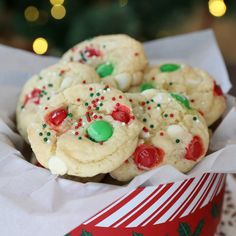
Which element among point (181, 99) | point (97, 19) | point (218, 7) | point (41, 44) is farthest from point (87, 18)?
point (181, 99)

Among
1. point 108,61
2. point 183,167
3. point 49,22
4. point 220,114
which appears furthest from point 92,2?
point 183,167

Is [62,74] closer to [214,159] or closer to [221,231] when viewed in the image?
[214,159]

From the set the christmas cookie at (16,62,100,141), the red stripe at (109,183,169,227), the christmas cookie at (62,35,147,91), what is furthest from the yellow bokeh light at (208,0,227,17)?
the red stripe at (109,183,169,227)

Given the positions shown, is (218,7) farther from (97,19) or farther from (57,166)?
(57,166)

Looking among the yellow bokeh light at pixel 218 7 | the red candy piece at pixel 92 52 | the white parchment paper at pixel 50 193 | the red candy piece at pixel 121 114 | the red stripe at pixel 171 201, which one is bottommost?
the red stripe at pixel 171 201

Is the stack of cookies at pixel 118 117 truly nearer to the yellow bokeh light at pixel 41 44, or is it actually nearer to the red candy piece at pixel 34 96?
the red candy piece at pixel 34 96

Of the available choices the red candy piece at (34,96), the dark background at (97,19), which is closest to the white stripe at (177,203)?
the red candy piece at (34,96)
